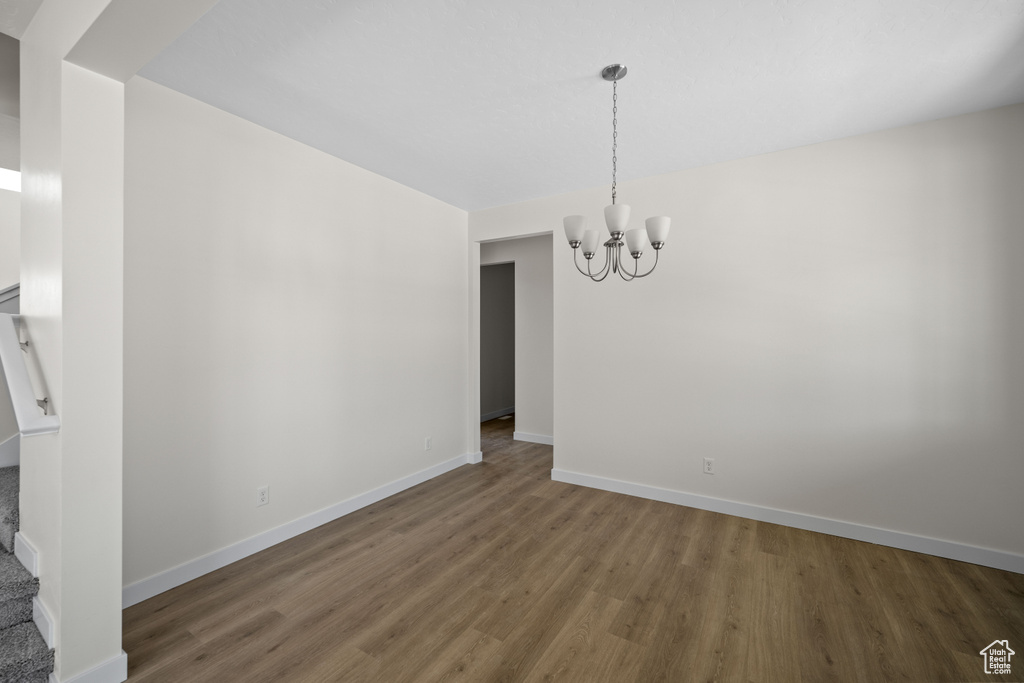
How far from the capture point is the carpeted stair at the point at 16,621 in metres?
1.60

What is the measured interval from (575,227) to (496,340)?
5.17 m

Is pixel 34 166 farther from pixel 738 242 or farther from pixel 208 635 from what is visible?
pixel 738 242

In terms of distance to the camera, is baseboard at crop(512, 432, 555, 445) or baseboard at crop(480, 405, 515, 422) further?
baseboard at crop(480, 405, 515, 422)

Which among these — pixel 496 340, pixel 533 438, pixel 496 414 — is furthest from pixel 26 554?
pixel 496 340

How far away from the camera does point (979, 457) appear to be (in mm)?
2672

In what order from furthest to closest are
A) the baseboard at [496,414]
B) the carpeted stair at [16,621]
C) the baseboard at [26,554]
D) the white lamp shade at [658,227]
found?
the baseboard at [496,414] → the white lamp shade at [658,227] → the baseboard at [26,554] → the carpeted stair at [16,621]

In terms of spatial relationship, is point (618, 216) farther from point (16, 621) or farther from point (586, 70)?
point (16, 621)

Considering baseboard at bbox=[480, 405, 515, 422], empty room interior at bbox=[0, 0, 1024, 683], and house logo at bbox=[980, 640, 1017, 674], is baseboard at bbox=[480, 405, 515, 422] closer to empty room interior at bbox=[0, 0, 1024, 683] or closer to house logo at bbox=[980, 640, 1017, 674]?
empty room interior at bbox=[0, 0, 1024, 683]

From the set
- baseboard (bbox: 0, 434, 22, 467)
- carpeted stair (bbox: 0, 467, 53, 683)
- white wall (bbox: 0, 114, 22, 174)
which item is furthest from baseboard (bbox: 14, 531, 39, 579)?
white wall (bbox: 0, 114, 22, 174)

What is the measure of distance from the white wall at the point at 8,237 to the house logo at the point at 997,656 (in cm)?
629

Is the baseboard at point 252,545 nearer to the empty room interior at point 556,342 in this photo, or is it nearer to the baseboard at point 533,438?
the empty room interior at point 556,342

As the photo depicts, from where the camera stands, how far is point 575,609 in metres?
2.23

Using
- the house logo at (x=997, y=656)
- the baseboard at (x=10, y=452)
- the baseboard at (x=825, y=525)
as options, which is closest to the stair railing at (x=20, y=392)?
the baseboard at (x=10, y=452)

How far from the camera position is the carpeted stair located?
5.25ft
